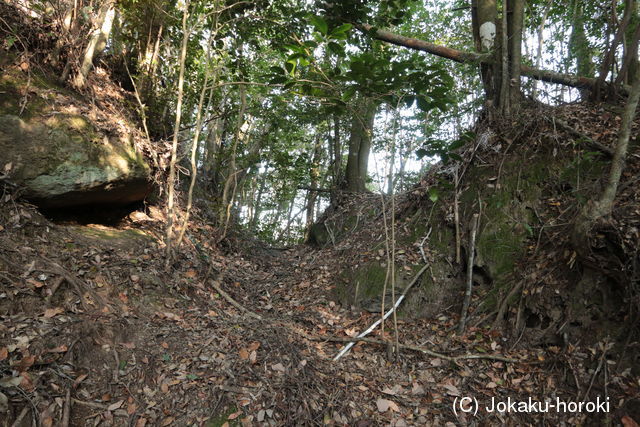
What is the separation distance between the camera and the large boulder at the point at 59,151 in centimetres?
416

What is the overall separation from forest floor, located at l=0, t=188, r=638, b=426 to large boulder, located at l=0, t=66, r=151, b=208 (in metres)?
0.38

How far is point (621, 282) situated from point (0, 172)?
23.5 ft

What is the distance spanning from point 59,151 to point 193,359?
11.1ft

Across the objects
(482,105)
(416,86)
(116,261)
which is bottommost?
(116,261)

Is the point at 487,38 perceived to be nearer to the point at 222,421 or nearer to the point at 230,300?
the point at 230,300

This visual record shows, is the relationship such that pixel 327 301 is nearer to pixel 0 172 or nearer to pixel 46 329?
pixel 46 329

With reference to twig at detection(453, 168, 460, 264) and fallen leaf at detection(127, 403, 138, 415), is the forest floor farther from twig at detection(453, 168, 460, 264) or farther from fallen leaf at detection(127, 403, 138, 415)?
twig at detection(453, 168, 460, 264)

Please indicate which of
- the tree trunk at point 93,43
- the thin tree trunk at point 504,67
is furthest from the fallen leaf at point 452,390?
the tree trunk at point 93,43

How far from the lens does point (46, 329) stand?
120 inches

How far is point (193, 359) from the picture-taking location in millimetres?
3605

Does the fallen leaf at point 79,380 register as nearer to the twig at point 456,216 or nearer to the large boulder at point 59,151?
the large boulder at point 59,151

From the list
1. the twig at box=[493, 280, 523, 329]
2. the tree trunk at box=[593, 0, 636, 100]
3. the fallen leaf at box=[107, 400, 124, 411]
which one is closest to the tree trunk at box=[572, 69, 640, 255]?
the twig at box=[493, 280, 523, 329]

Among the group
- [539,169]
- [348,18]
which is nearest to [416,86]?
[348,18]

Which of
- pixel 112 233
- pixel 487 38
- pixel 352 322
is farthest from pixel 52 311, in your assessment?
pixel 487 38
